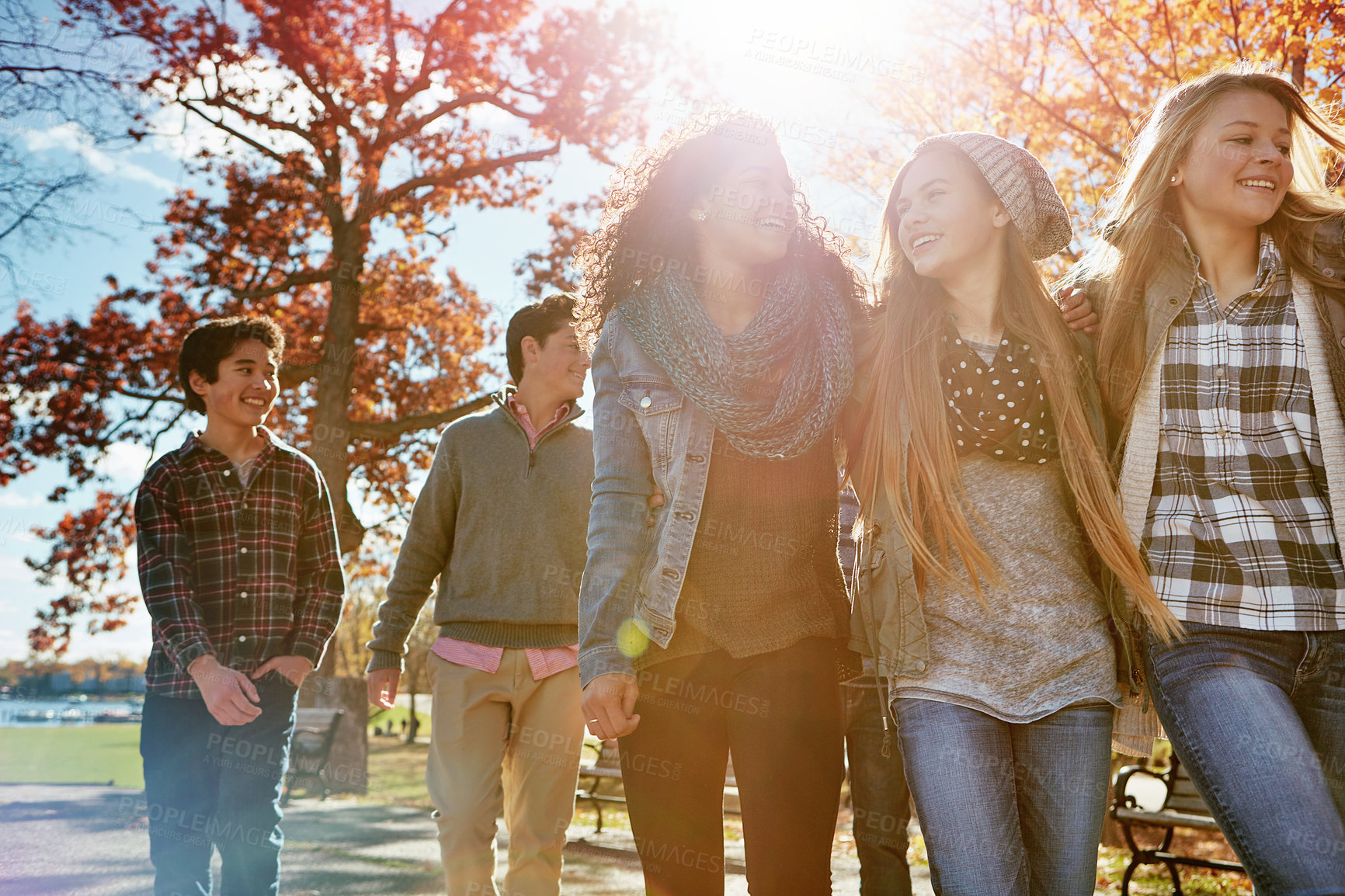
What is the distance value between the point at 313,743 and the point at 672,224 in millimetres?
10578

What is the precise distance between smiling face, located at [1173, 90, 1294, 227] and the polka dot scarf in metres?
0.68

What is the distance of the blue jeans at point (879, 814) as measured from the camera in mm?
3096

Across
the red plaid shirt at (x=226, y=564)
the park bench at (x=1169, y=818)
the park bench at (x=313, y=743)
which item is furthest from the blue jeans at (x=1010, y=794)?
the park bench at (x=313, y=743)

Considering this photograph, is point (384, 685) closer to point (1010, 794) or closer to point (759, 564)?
point (759, 564)

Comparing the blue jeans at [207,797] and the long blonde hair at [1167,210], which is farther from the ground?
the long blonde hair at [1167,210]

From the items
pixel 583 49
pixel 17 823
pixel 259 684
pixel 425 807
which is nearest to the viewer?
pixel 259 684

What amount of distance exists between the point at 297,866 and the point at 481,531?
4.58 meters

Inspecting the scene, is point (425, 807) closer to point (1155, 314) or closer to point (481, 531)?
point (481, 531)

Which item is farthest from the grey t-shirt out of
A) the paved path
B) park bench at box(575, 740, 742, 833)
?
park bench at box(575, 740, 742, 833)

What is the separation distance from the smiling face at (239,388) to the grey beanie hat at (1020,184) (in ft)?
9.23

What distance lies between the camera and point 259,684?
3.91 meters

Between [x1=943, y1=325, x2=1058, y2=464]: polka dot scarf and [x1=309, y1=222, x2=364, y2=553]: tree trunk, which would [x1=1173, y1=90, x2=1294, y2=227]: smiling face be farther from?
[x1=309, y1=222, x2=364, y2=553]: tree trunk

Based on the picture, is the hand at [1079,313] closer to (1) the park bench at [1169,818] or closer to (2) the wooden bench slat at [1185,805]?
(1) the park bench at [1169,818]

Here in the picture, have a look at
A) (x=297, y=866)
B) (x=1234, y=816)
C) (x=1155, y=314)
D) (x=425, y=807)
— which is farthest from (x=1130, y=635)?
(x=425, y=807)
